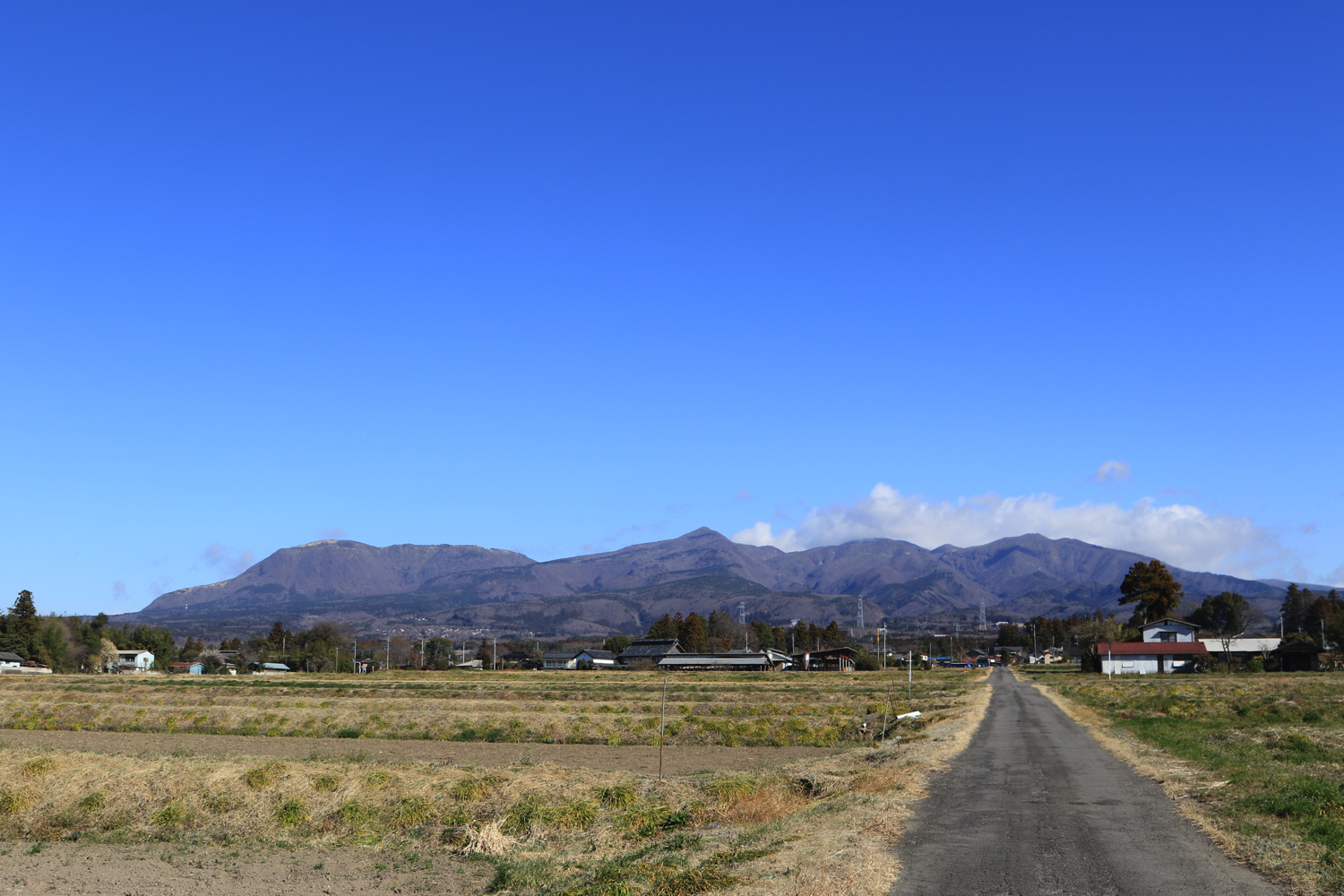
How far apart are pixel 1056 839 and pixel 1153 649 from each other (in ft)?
355

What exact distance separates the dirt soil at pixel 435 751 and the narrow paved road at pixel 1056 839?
31.1ft

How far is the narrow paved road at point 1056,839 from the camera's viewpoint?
44.5ft

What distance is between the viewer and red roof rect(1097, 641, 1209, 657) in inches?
4363

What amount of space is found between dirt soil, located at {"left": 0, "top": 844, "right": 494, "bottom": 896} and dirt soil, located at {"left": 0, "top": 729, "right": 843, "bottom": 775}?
11574 mm

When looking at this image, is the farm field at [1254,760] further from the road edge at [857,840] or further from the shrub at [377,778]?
the shrub at [377,778]

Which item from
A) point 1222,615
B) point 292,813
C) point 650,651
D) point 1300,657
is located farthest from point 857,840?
point 1222,615

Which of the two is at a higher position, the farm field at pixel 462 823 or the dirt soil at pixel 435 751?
the farm field at pixel 462 823

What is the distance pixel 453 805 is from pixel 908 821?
10.2m

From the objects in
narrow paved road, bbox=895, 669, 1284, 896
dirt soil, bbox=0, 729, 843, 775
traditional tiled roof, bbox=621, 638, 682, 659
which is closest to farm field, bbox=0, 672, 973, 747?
dirt soil, bbox=0, 729, 843, 775

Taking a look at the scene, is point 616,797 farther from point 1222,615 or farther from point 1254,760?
point 1222,615

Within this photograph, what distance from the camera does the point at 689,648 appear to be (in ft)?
622

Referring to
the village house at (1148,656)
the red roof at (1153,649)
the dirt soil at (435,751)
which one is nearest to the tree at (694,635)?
the village house at (1148,656)

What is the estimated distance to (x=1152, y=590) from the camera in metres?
135

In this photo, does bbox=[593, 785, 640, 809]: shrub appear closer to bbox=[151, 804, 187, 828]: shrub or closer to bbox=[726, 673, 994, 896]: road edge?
bbox=[726, 673, 994, 896]: road edge
